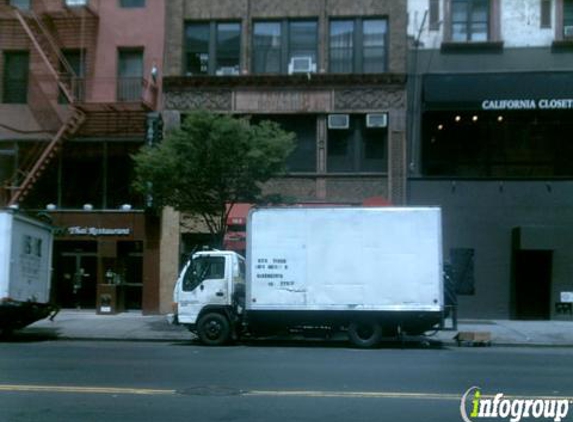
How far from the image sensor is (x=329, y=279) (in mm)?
16953

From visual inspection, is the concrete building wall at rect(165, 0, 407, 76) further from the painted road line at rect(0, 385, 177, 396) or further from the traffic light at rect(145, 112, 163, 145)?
the painted road line at rect(0, 385, 177, 396)

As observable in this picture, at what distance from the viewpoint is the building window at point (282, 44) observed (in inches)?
1005

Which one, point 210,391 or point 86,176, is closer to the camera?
point 210,391

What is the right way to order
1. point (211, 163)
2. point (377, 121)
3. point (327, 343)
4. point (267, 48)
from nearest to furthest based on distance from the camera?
point (327, 343) < point (211, 163) < point (377, 121) < point (267, 48)

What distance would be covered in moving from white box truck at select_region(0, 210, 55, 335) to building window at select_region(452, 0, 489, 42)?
48.4 feet

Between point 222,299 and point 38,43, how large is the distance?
1350cm

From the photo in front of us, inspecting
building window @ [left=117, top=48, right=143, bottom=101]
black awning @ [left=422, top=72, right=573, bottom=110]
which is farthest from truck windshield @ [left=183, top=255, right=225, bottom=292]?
black awning @ [left=422, top=72, right=573, bottom=110]

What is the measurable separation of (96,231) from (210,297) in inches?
377

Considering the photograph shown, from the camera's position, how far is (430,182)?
24641 mm

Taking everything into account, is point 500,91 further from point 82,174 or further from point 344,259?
point 82,174

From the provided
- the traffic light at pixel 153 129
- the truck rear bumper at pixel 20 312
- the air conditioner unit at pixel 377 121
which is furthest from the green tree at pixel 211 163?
the air conditioner unit at pixel 377 121

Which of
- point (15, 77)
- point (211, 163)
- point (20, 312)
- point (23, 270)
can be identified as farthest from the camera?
point (15, 77)

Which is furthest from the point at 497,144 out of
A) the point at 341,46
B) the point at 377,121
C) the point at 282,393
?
the point at 282,393

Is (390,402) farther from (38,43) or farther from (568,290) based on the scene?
(38,43)
